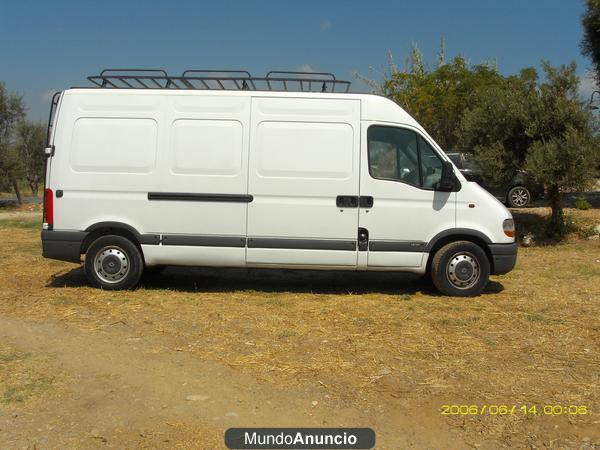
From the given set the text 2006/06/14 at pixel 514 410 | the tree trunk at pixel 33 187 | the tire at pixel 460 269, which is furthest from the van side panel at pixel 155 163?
the tree trunk at pixel 33 187

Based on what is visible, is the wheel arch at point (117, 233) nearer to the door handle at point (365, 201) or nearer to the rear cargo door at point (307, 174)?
the rear cargo door at point (307, 174)

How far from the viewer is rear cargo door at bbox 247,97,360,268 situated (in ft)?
22.2

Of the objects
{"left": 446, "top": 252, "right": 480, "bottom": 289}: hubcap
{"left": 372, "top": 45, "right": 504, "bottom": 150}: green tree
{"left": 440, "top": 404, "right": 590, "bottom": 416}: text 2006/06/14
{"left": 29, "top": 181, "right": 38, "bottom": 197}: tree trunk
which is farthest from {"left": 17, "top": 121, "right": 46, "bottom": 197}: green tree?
{"left": 440, "top": 404, "right": 590, "bottom": 416}: text 2006/06/14

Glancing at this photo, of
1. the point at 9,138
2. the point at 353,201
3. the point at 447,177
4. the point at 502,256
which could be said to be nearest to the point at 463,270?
the point at 502,256

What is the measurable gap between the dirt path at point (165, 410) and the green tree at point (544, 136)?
335 inches

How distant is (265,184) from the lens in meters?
6.80

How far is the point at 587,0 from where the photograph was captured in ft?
54.3

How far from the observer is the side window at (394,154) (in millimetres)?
6844

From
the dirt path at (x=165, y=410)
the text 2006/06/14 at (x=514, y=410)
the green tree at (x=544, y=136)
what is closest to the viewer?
the dirt path at (x=165, y=410)

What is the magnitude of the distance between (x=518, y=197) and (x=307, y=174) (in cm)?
1085

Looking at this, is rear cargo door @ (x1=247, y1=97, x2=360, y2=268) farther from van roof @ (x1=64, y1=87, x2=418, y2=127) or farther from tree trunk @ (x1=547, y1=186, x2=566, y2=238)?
tree trunk @ (x1=547, y1=186, x2=566, y2=238)

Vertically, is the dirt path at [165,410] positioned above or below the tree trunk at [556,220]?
below

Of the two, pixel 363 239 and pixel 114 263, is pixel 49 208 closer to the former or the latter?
pixel 114 263

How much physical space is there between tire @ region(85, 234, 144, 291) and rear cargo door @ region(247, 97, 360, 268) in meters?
1.58
